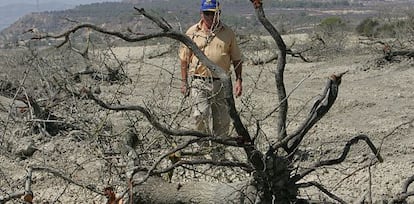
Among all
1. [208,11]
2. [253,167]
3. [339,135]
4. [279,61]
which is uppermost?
[208,11]

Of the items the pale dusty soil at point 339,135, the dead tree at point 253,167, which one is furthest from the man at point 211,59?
the dead tree at point 253,167

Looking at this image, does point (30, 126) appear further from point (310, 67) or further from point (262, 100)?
point (310, 67)

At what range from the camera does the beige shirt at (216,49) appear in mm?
6676

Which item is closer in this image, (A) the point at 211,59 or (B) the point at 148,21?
(B) the point at 148,21

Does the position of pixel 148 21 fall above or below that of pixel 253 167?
above

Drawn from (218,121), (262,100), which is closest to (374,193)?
(218,121)

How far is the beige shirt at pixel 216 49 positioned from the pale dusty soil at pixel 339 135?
22cm

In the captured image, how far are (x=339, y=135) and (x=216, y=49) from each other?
3.21 m

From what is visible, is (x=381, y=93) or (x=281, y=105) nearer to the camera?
(x=281, y=105)

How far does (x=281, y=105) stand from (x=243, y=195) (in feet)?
2.16

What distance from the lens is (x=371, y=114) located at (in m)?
10.7

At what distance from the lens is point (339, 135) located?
9.34m

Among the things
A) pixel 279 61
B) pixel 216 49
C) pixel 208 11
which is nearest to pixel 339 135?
pixel 216 49

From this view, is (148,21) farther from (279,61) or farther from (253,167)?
(253,167)
